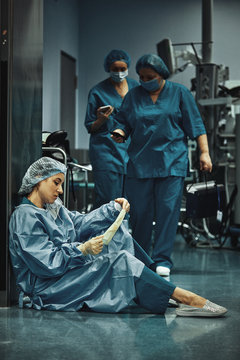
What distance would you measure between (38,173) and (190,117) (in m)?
1.36

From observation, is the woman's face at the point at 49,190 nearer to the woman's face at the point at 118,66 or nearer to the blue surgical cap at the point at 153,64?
the blue surgical cap at the point at 153,64

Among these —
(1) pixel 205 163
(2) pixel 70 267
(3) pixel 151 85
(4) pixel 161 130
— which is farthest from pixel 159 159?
(2) pixel 70 267

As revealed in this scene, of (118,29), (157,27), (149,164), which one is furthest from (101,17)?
(149,164)

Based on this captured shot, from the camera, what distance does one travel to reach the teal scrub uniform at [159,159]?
3744mm

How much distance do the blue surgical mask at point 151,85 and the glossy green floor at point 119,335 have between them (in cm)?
140

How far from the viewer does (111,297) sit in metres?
2.68

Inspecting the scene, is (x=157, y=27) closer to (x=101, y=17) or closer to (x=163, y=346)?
(x=101, y=17)

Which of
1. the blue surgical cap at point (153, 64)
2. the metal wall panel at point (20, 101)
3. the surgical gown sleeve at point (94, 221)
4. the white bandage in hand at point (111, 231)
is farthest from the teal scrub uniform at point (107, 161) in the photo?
→ the white bandage in hand at point (111, 231)

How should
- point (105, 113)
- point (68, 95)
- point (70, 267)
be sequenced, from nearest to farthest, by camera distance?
point (70, 267)
point (105, 113)
point (68, 95)

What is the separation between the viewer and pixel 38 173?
9.14 ft

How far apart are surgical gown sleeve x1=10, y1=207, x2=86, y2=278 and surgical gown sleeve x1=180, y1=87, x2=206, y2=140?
1.41 m

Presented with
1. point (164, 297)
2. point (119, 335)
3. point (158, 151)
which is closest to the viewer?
point (119, 335)

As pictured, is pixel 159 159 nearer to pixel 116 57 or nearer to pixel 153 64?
pixel 153 64

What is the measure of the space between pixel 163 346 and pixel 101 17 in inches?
288
